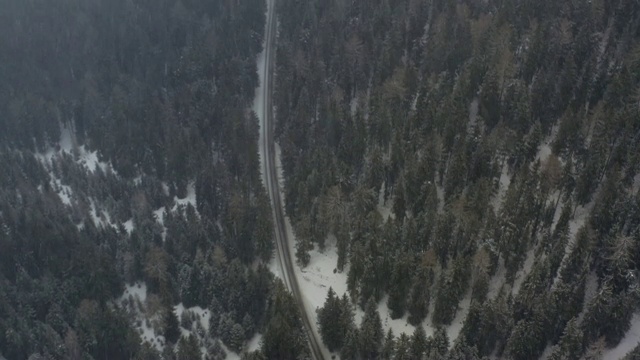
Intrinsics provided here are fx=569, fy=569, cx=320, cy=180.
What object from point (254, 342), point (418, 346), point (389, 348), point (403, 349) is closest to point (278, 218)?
point (254, 342)

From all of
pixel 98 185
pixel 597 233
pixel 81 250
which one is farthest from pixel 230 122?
pixel 597 233

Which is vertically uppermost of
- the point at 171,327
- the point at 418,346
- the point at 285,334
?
the point at 418,346

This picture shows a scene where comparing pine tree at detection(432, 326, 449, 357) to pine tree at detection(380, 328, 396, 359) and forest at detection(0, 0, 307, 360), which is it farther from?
forest at detection(0, 0, 307, 360)

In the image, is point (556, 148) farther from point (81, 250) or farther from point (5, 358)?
point (5, 358)

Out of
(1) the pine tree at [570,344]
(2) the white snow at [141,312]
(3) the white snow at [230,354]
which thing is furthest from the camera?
(2) the white snow at [141,312]

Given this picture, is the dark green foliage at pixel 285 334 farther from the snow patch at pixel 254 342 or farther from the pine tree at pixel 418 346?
the pine tree at pixel 418 346

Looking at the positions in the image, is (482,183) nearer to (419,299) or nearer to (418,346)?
(419,299)

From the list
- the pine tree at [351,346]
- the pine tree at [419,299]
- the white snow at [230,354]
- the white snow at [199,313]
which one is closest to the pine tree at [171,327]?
the white snow at [199,313]
